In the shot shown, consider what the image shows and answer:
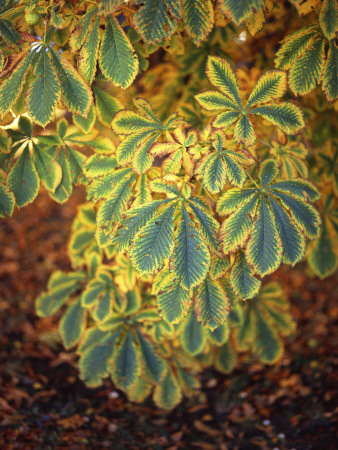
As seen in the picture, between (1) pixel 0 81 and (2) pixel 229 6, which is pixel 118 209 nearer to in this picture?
(1) pixel 0 81

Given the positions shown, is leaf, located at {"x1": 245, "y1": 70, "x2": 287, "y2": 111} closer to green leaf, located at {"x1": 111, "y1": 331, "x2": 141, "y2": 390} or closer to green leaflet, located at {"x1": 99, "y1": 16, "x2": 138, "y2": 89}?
green leaflet, located at {"x1": 99, "y1": 16, "x2": 138, "y2": 89}

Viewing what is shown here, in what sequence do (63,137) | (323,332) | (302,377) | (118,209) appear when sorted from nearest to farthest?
1. (118,209)
2. (63,137)
3. (302,377)
4. (323,332)

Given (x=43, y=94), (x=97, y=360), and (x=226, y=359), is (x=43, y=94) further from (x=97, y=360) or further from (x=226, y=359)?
(x=226, y=359)

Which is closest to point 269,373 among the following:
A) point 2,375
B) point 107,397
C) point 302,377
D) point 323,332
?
point 302,377

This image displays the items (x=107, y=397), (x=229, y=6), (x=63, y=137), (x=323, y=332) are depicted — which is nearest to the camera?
(x=229, y=6)

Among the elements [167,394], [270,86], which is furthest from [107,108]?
[167,394]

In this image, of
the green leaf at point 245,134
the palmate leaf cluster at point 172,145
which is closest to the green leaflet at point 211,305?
the palmate leaf cluster at point 172,145
